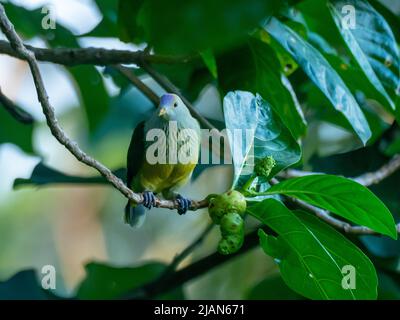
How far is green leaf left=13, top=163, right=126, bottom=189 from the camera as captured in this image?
1.71 m

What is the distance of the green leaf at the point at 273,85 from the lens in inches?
53.1

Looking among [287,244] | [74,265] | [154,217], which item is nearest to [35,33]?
[287,244]

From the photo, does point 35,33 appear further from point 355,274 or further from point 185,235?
point 185,235

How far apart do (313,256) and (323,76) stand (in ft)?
1.30

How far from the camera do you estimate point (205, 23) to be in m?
0.29

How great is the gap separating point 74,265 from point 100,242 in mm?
219

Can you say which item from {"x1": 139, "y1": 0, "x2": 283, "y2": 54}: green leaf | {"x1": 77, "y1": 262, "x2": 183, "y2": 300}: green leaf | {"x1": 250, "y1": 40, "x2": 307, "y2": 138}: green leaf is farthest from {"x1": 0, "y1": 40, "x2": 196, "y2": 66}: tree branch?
{"x1": 139, "y1": 0, "x2": 283, "y2": 54}: green leaf

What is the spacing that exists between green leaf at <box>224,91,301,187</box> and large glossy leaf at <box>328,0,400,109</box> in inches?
12.1

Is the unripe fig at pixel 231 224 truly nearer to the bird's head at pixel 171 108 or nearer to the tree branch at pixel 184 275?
the bird's head at pixel 171 108

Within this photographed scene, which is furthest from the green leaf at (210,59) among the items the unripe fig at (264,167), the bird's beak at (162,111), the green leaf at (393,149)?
the green leaf at (393,149)

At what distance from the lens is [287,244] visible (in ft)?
3.34

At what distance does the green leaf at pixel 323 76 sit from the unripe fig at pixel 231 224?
366 millimetres

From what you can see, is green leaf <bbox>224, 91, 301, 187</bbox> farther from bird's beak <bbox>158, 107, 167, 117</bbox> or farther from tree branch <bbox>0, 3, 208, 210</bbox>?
bird's beak <bbox>158, 107, 167, 117</bbox>

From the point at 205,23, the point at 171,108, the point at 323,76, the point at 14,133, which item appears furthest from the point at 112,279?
the point at 205,23
